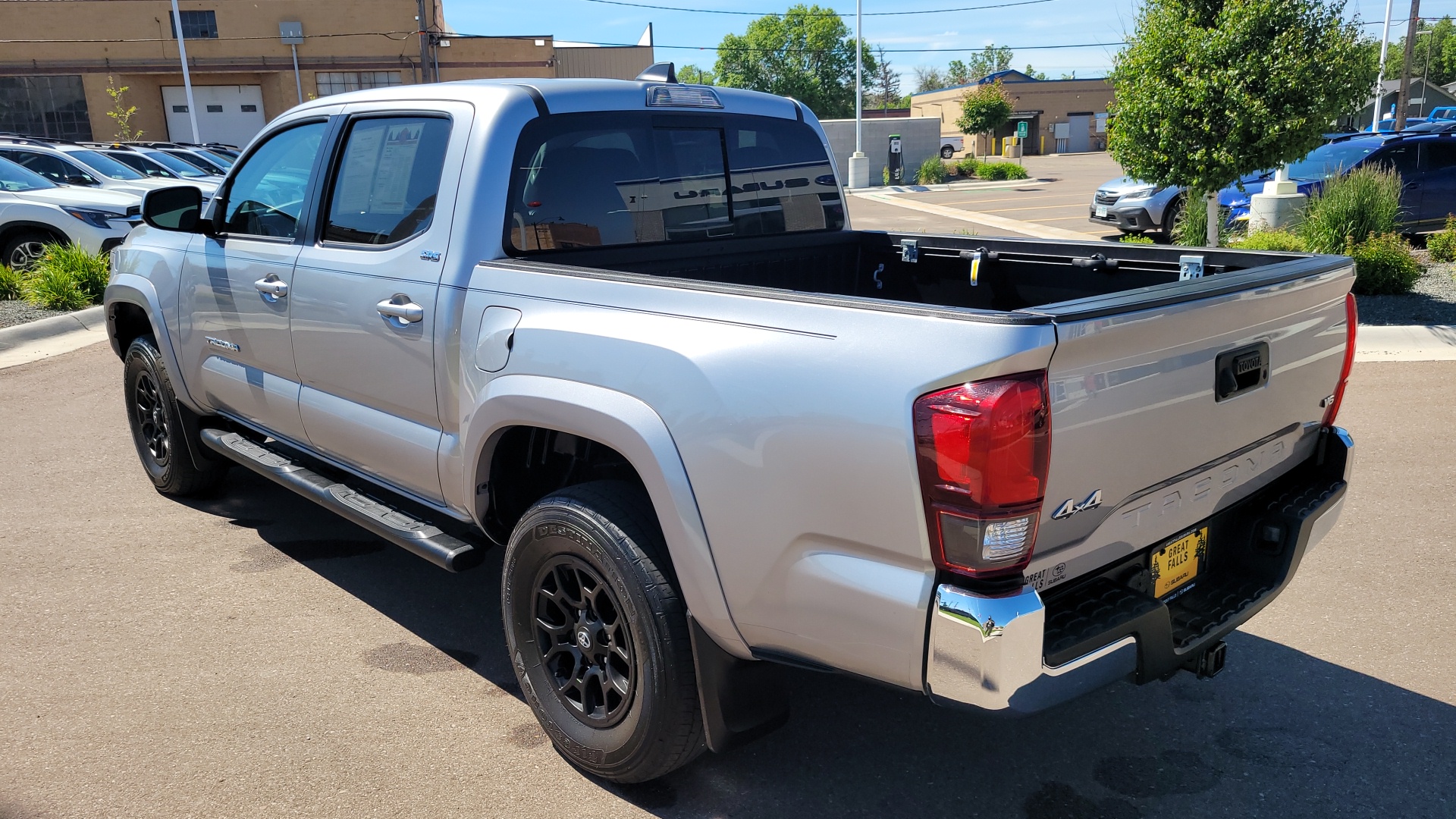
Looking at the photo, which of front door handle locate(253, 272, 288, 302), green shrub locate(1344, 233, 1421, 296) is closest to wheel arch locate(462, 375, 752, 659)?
front door handle locate(253, 272, 288, 302)

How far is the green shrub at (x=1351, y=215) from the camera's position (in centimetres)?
1068

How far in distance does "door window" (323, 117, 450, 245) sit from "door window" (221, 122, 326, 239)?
0.25 metres

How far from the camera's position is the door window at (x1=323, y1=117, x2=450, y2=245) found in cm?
357

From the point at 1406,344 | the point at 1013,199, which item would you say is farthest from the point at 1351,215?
the point at 1013,199

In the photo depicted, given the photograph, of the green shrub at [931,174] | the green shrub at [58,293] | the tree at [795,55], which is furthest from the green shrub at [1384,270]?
the tree at [795,55]

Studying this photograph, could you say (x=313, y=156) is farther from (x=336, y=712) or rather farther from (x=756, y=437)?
(x=756, y=437)

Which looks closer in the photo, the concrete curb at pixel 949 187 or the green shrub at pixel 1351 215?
the green shrub at pixel 1351 215

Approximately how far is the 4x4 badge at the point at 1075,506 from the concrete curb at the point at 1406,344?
705cm

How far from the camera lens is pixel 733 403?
2459 millimetres

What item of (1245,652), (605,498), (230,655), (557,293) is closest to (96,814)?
(230,655)

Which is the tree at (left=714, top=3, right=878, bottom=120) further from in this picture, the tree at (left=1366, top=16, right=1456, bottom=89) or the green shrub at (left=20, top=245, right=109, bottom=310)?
the green shrub at (left=20, top=245, right=109, bottom=310)

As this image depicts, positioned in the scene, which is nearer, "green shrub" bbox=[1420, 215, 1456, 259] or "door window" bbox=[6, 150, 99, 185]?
"green shrub" bbox=[1420, 215, 1456, 259]

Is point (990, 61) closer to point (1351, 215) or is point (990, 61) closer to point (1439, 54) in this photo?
point (1439, 54)

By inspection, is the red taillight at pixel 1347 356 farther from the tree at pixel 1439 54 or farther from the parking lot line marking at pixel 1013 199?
the tree at pixel 1439 54
